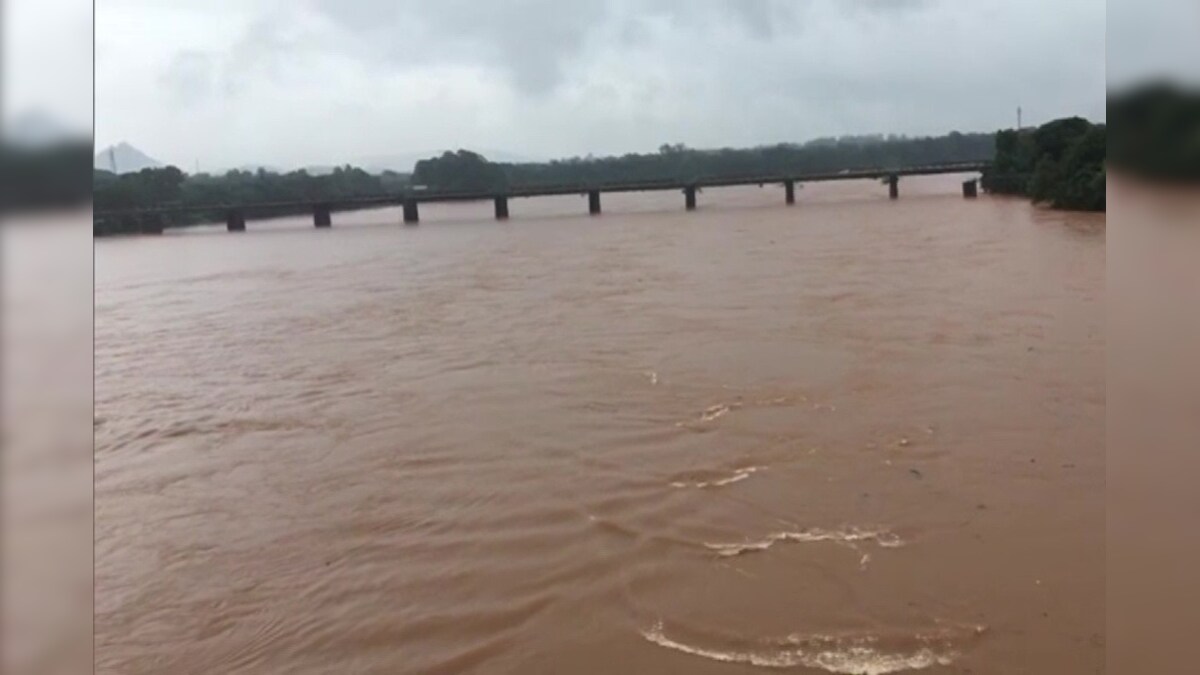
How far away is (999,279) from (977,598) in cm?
828

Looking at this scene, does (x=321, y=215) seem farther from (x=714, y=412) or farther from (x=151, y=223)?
(x=714, y=412)

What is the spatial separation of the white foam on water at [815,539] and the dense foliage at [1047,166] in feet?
41.9

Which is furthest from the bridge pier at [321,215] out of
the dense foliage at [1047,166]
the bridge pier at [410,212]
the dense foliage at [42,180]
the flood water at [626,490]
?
the dense foliage at [42,180]

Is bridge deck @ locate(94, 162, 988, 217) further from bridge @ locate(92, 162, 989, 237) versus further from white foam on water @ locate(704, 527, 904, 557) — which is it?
white foam on water @ locate(704, 527, 904, 557)

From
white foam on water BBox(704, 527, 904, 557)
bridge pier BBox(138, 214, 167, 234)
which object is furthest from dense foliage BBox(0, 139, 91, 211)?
bridge pier BBox(138, 214, 167, 234)

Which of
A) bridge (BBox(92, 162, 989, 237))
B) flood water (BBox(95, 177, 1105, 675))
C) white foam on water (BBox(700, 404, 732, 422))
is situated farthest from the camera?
bridge (BBox(92, 162, 989, 237))

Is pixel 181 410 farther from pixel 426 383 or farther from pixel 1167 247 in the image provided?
pixel 1167 247

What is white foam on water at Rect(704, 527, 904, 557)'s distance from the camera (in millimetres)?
3229

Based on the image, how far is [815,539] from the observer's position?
3.27 metres

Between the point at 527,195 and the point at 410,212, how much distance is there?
173 inches

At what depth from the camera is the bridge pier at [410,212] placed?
33500mm

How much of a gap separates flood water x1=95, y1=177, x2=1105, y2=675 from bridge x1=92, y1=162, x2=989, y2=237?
22.9 m

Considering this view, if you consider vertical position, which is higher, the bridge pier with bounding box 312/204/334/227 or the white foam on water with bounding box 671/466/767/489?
the bridge pier with bounding box 312/204/334/227

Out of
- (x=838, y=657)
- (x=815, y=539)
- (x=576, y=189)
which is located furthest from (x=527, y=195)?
(x=838, y=657)
